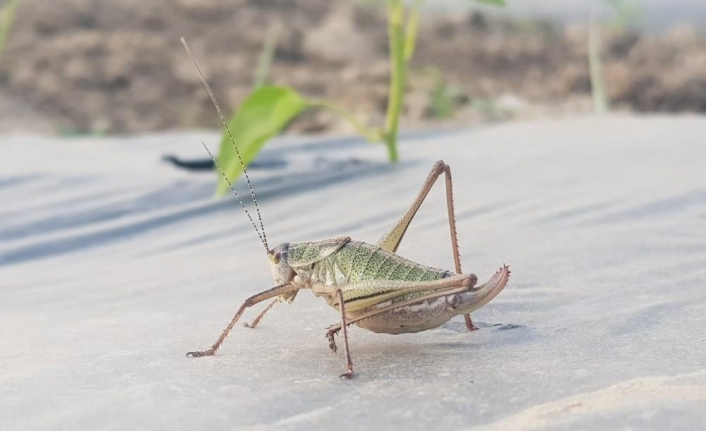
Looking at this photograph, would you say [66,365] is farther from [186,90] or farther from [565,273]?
[186,90]

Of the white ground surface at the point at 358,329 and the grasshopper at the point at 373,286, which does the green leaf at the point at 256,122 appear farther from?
the grasshopper at the point at 373,286

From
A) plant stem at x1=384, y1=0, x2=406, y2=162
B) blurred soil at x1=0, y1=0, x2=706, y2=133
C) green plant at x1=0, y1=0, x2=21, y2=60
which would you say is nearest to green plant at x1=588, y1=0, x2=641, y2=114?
blurred soil at x1=0, y1=0, x2=706, y2=133

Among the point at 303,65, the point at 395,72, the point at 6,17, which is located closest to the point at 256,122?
the point at 395,72

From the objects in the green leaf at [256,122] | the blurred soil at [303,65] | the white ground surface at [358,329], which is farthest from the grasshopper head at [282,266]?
the blurred soil at [303,65]

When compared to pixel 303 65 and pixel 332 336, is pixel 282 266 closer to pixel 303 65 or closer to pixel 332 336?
pixel 332 336

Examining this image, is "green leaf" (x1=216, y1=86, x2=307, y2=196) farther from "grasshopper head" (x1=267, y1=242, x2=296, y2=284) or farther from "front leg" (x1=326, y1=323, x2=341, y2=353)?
"front leg" (x1=326, y1=323, x2=341, y2=353)

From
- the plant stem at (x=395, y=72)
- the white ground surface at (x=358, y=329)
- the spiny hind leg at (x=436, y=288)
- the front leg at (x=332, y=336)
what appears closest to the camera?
the white ground surface at (x=358, y=329)
